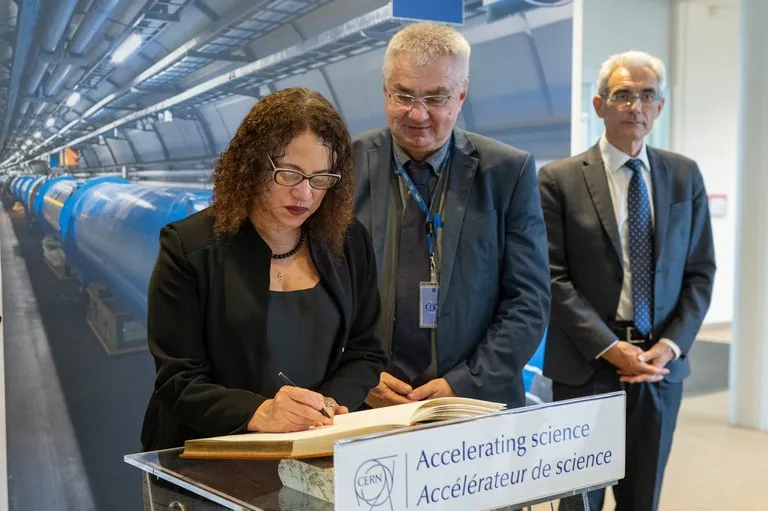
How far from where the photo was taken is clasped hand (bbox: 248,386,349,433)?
4.25 ft

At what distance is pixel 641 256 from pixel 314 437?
160 cm

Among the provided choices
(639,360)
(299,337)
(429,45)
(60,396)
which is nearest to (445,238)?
(429,45)

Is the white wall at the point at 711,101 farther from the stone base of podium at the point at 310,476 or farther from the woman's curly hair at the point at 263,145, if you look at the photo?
the stone base of podium at the point at 310,476

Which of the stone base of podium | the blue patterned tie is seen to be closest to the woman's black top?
the stone base of podium

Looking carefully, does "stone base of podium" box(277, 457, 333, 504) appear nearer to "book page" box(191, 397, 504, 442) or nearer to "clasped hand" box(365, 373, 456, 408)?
"book page" box(191, 397, 504, 442)

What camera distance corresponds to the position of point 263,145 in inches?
56.0

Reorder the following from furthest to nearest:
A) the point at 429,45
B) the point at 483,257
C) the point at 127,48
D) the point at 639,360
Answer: the point at 127,48, the point at 639,360, the point at 483,257, the point at 429,45

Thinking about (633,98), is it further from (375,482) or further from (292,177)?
(375,482)

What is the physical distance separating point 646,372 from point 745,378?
3185 mm

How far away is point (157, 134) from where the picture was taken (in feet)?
9.07

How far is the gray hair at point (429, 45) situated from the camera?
1864 millimetres

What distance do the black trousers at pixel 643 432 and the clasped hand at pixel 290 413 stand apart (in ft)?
4.48

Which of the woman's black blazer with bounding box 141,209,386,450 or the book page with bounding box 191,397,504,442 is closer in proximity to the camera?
the book page with bounding box 191,397,504,442

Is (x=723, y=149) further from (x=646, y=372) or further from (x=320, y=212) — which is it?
(x=320, y=212)
